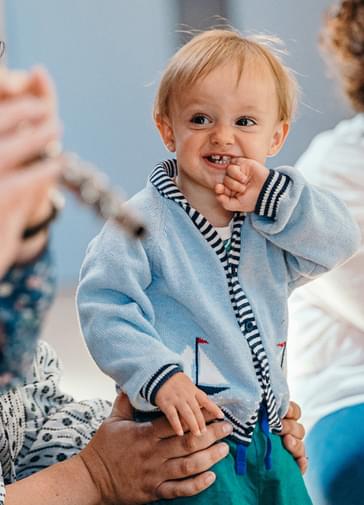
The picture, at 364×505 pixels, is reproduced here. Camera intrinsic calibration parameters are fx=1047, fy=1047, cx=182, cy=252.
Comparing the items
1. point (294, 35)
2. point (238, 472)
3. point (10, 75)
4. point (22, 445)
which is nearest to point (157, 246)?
point (238, 472)

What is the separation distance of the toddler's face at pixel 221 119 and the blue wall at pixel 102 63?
357 cm

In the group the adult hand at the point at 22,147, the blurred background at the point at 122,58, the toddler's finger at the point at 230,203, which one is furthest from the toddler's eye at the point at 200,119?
the blurred background at the point at 122,58

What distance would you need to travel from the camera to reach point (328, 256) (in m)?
1.52

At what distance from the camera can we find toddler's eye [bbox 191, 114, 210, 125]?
1.47 m

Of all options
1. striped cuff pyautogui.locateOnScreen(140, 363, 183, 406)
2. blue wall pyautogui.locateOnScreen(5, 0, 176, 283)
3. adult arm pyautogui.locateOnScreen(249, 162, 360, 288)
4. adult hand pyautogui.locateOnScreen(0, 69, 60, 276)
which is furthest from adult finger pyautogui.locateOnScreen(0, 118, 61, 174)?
blue wall pyautogui.locateOnScreen(5, 0, 176, 283)

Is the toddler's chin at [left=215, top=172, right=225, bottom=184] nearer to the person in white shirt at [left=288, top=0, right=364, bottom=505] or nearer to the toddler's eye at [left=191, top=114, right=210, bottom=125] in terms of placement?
the toddler's eye at [left=191, top=114, right=210, bottom=125]

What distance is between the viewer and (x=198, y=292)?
1436 mm

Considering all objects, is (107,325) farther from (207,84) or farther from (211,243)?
(207,84)

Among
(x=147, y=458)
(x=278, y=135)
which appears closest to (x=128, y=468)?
(x=147, y=458)

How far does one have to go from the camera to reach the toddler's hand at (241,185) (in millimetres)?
1453

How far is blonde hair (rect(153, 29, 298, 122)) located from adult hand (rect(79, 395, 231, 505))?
0.45 m

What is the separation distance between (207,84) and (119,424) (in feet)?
1.66

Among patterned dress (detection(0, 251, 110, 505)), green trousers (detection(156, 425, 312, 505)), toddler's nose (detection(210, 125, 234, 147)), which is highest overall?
toddler's nose (detection(210, 125, 234, 147))

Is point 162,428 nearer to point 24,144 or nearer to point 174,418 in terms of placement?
point 174,418
